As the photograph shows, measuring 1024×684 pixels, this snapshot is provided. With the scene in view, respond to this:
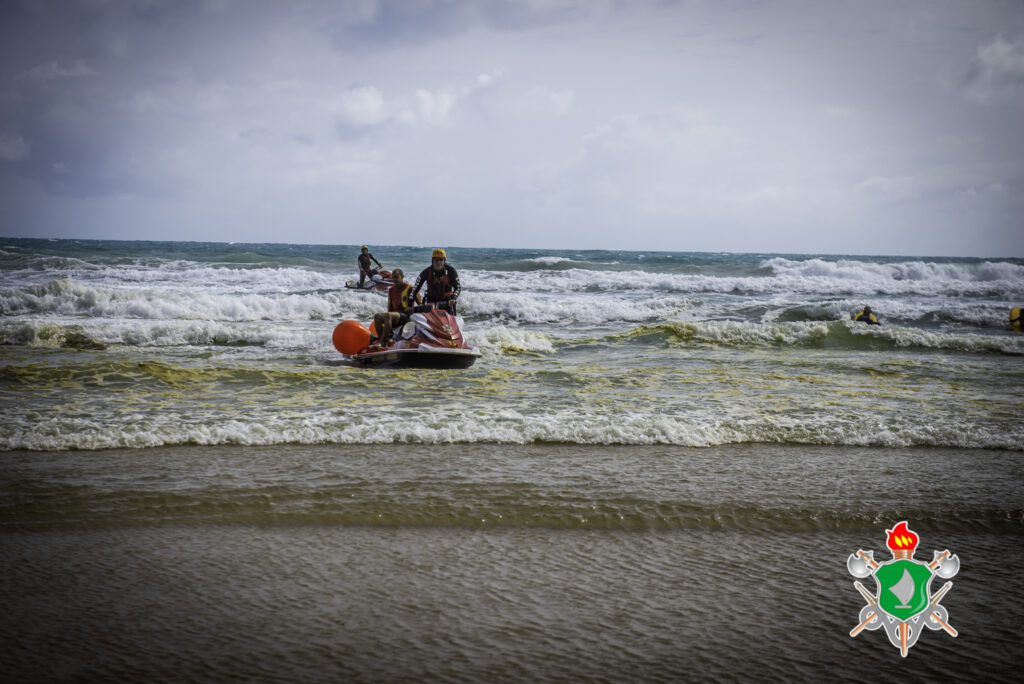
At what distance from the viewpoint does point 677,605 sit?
3164 mm

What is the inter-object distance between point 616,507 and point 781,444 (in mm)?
2485

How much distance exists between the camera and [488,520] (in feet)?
13.5

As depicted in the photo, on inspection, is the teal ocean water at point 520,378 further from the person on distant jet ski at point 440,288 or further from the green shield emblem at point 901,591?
the green shield emblem at point 901,591

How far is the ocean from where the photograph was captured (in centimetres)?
277

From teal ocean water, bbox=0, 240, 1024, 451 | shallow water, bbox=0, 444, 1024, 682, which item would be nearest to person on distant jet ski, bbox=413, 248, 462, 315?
teal ocean water, bbox=0, 240, 1024, 451

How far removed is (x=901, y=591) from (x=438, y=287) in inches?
354

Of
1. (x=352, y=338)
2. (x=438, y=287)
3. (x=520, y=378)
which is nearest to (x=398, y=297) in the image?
(x=438, y=287)

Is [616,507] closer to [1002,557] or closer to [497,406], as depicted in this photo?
[1002,557]

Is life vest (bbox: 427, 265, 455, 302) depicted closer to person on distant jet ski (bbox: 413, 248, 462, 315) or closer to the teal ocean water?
person on distant jet ski (bbox: 413, 248, 462, 315)

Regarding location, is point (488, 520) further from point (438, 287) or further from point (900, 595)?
point (438, 287)

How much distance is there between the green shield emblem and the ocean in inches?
7.0

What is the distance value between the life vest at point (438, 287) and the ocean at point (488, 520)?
1.81 metres

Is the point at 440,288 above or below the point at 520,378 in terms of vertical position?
above

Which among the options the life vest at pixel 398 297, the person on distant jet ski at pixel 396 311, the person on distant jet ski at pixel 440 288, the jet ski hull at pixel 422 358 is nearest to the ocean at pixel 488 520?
the jet ski hull at pixel 422 358
